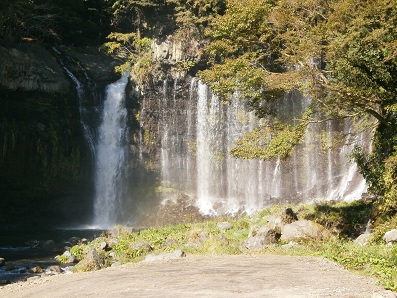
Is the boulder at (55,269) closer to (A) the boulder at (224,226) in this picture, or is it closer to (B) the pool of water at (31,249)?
(B) the pool of water at (31,249)

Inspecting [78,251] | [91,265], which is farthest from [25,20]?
[91,265]

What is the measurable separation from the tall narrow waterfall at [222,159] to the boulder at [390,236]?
1658 cm

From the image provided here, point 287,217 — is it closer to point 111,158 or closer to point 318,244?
point 318,244

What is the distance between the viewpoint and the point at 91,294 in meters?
8.69

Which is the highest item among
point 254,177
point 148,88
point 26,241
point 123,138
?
point 148,88

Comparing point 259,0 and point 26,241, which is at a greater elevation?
point 259,0

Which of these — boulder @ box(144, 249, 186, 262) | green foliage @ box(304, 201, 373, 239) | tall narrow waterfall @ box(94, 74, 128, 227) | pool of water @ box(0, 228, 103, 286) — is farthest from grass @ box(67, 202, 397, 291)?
tall narrow waterfall @ box(94, 74, 128, 227)

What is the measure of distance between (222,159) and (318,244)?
19688 mm

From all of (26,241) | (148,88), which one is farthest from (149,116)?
(26,241)

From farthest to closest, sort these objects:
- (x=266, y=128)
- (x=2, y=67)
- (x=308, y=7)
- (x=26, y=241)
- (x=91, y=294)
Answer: (x=2, y=67) < (x=26, y=241) < (x=308, y=7) < (x=266, y=128) < (x=91, y=294)

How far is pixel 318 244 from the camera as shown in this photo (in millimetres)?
13336

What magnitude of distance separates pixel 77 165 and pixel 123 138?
11.5 feet

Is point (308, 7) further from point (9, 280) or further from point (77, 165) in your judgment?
point (77, 165)

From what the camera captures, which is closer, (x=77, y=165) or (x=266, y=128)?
(x=266, y=128)
